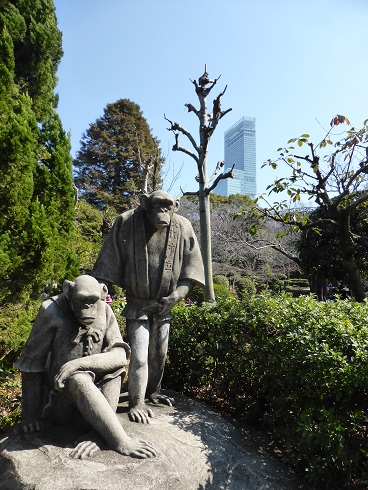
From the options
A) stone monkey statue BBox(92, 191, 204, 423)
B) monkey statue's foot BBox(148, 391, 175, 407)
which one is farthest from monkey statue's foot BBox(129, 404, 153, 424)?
monkey statue's foot BBox(148, 391, 175, 407)

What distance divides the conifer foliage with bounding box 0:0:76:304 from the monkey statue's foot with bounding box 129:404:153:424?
2.91 meters

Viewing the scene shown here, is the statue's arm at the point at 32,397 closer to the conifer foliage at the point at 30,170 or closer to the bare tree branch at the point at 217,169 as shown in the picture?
the conifer foliage at the point at 30,170

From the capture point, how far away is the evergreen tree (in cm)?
2394

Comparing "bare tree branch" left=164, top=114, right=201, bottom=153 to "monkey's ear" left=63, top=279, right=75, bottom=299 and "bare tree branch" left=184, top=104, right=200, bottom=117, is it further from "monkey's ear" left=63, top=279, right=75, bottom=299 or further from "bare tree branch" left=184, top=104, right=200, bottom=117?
"monkey's ear" left=63, top=279, right=75, bottom=299

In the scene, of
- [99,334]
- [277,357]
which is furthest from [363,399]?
[99,334]

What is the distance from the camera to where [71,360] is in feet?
8.33

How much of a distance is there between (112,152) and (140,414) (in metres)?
23.6

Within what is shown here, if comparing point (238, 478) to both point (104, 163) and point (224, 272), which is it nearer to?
point (224, 272)

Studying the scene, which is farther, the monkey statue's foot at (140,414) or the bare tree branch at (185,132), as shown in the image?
the bare tree branch at (185,132)

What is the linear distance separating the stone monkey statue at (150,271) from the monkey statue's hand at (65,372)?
0.66m

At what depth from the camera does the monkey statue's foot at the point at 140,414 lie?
2814mm

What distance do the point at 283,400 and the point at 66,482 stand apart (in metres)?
1.71

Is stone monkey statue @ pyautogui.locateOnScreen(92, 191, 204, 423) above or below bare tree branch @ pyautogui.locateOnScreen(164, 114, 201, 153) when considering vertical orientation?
below

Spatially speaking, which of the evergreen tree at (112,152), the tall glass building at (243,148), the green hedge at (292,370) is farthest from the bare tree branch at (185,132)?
the tall glass building at (243,148)
